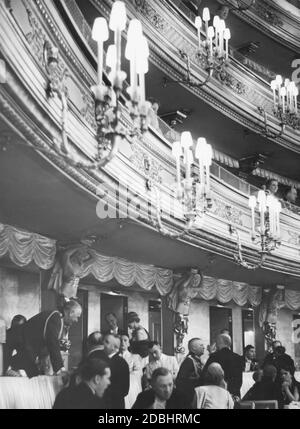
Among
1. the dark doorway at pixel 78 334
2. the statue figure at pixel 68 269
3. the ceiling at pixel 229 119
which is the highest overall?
the ceiling at pixel 229 119

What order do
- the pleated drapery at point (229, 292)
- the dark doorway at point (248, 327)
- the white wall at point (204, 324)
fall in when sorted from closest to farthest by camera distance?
the pleated drapery at point (229, 292), the white wall at point (204, 324), the dark doorway at point (248, 327)

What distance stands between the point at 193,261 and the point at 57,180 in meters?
6.23

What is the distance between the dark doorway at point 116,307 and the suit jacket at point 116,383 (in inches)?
180

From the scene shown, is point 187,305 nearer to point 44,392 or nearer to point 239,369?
point 239,369

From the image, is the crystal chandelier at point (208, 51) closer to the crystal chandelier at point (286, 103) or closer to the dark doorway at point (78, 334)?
the crystal chandelier at point (286, 103)

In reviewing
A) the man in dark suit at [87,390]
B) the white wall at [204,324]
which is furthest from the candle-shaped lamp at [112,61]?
the white wall at [204,324]

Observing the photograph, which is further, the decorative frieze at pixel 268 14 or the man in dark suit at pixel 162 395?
the decorative frieze at pixel 268 14

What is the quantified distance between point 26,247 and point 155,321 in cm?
519

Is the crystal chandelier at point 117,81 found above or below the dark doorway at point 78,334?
above

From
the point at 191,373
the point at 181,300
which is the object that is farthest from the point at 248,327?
the point at 191,373

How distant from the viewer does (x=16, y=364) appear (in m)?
8.71

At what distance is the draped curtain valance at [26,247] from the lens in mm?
8359

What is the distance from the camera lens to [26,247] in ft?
28.9

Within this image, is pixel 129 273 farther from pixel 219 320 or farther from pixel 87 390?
pixel 87 390
